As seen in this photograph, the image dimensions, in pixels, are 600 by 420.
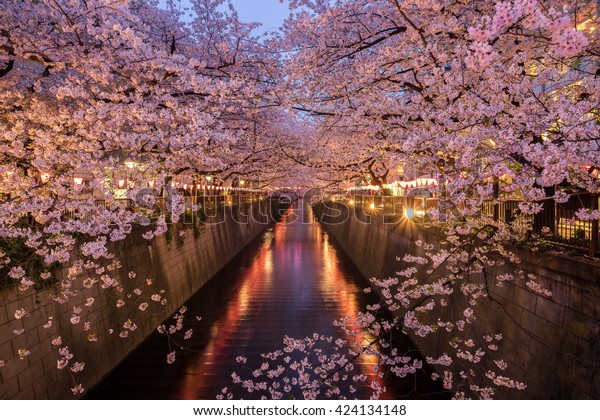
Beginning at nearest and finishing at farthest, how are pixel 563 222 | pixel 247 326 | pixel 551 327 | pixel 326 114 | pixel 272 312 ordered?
pixel 551 327 < pixel 563 222 < pixel 326 114 < pixel 247 326 < pixel 272 312

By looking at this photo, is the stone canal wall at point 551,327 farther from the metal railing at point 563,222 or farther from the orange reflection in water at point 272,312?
the orange reflection in water at point 272,312

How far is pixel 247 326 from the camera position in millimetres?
13484

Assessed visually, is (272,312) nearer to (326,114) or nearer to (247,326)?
(247,326)

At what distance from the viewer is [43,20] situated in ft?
28.0

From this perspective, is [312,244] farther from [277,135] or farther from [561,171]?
[561,171]

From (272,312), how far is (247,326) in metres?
1.58

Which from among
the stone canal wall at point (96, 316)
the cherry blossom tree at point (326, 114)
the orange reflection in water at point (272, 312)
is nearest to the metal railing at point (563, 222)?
the cherry blossom tree at point (326, 114)

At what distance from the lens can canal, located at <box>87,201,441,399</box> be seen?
934 cm

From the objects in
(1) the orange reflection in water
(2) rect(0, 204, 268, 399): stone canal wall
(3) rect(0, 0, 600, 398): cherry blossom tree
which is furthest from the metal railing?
(2) rect(0, 204, 268, 399): stone canal wall

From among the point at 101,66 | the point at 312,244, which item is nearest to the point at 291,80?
the point at 101,66

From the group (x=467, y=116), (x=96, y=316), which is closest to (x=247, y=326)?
(x=96, y=316)

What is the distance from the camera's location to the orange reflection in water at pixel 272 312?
10109mm

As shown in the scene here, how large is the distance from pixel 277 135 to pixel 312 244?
47.6 feet

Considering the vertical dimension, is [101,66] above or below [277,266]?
above
